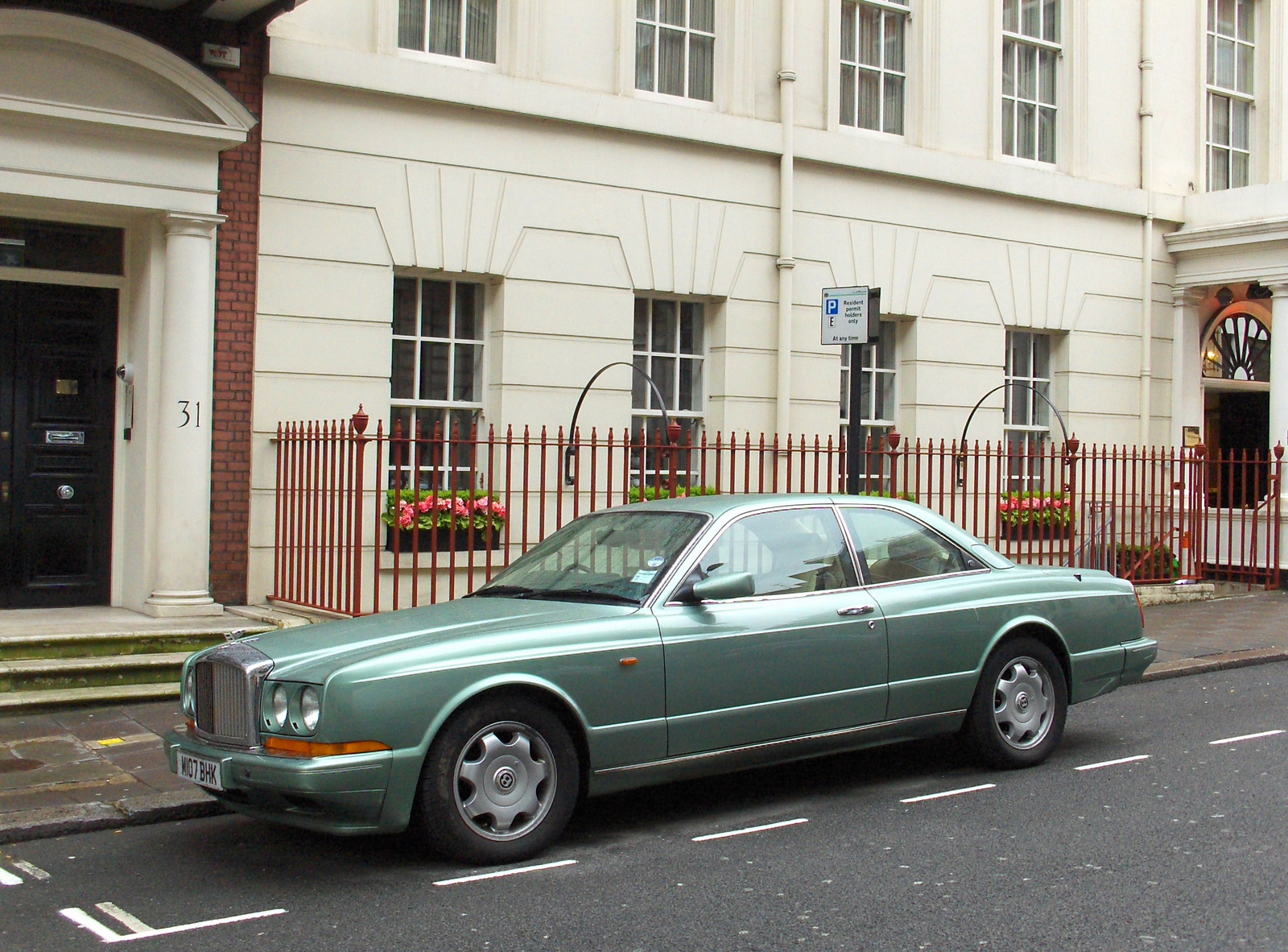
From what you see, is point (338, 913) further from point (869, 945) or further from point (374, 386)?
point (374, 386)

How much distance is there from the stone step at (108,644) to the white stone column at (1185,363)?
469 inches

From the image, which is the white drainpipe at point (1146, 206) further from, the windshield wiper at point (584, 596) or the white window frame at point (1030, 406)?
the windshield wiper at point (584, 596)

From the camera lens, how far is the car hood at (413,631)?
5645 mm

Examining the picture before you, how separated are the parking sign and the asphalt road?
337 centimetres

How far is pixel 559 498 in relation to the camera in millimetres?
10945

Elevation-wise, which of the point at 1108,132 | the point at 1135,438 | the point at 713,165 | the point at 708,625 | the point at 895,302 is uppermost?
the point at 1108,132

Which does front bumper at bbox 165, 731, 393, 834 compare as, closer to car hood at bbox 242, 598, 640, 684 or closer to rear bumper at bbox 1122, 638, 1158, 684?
car hood at bbox 242, 598, 640, 684

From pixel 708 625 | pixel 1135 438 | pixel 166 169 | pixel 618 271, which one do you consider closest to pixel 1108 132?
pixel 1135 438

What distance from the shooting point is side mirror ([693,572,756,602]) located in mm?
6234

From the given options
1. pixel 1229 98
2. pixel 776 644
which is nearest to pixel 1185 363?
pixel 1229 98

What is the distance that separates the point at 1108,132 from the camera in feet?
54.6

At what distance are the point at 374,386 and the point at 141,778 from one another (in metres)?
5.17

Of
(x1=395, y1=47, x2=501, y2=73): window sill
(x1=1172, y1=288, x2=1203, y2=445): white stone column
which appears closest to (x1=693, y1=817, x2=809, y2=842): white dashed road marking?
(x1=395, y1=47, x2=501, y2=73): window sill

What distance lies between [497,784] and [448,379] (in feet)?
23.6
